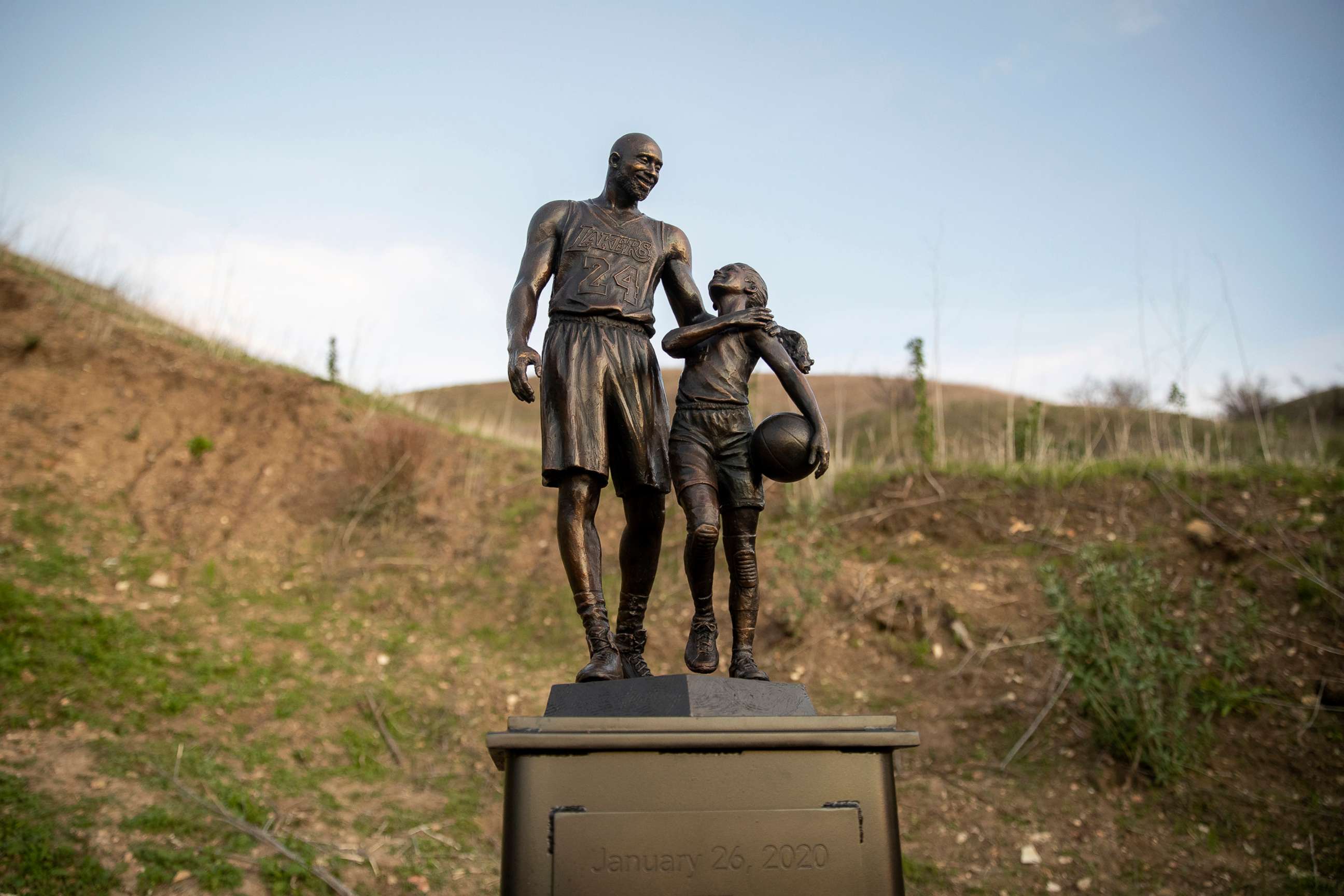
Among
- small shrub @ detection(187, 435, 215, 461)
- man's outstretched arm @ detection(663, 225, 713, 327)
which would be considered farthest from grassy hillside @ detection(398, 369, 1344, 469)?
man's outstretched arm @ detection(663, 225, 713, 327)

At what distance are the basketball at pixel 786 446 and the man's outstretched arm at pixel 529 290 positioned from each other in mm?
949

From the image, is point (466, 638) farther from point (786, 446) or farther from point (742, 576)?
point (786, 446)

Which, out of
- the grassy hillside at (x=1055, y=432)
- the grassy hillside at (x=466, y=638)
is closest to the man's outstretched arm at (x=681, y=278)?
the grassy hillside at (x=466, y=638)

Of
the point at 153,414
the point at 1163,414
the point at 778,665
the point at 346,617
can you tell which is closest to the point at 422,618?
the point at 346,617

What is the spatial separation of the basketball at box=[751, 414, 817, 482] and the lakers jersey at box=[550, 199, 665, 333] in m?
0.80

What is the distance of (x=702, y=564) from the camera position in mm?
4035

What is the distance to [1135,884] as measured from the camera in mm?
6488

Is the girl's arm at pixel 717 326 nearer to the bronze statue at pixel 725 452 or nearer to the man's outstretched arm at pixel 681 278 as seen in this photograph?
the bronze statue at pixel 725 452

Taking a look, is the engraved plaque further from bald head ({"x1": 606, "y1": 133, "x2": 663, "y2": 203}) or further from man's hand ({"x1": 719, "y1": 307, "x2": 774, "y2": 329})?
bald head ({"x1": 606, "y1": 133, "x2": 663, "y2": 203})

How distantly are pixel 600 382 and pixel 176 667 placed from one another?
6.37 meters

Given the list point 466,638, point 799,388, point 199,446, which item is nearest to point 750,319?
point 799,388

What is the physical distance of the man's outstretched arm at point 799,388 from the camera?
156 inches

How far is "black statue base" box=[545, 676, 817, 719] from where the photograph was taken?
3402 mm

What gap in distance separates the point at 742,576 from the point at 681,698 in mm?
797
